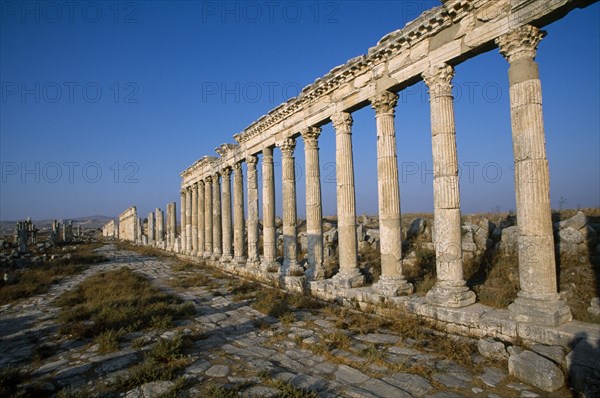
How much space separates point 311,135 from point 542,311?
30.6 ft

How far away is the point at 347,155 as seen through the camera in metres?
11.8

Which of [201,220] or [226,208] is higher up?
[226,208]

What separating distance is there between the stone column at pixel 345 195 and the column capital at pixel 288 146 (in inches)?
131

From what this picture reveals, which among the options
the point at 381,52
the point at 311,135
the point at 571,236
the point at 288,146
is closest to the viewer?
the point at 381,52

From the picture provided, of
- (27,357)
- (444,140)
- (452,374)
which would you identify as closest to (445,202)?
(444,140)

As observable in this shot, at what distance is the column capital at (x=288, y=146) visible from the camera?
15.0 m

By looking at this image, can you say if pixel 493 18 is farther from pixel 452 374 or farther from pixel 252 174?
pixel 252 174

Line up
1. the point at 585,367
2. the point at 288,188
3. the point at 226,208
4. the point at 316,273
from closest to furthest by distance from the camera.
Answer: the point at 585,367, the point at 316,273, the point at 288,188, the point at 226,208

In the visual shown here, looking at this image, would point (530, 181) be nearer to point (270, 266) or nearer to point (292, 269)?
point (292, 269)

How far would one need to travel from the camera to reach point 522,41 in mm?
6996

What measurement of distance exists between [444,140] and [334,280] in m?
5.39

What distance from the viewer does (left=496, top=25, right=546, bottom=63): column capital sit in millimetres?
6949

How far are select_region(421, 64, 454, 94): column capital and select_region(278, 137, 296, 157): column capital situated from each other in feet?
23.3

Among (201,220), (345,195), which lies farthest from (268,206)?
(201,220)
